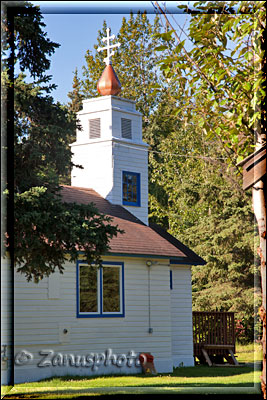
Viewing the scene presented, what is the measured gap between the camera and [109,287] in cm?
1332

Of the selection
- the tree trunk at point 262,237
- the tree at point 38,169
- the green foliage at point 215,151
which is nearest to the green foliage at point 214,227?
the green foliage at point 215,151

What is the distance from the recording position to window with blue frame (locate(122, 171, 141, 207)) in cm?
1437

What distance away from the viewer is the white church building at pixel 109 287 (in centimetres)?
1180

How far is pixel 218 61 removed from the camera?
24.2 ft

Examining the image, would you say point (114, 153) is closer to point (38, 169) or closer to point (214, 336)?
point (38, 169)

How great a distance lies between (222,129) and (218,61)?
2.62 feet

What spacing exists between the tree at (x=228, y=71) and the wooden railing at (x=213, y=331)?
943cm

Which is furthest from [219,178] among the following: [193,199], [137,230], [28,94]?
[28,94]

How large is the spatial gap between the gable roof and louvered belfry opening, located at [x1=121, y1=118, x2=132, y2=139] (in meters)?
1.43

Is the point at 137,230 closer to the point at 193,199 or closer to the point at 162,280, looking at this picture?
the point at 162,280

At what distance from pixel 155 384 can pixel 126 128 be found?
5671 mm

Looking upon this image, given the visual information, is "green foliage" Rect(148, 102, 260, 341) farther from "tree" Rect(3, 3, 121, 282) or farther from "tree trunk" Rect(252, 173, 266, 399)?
"tree trunk" Rect(252, 173, 266, 399)

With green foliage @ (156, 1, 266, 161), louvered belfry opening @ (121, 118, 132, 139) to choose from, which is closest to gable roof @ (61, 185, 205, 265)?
louvered belfry opening @ (121, 118, 132, 139)

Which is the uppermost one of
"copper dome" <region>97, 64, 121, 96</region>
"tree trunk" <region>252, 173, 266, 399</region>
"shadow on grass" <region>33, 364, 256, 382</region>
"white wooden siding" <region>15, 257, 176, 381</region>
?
"copper dome" <region>97, 64, 121, 96</region>
